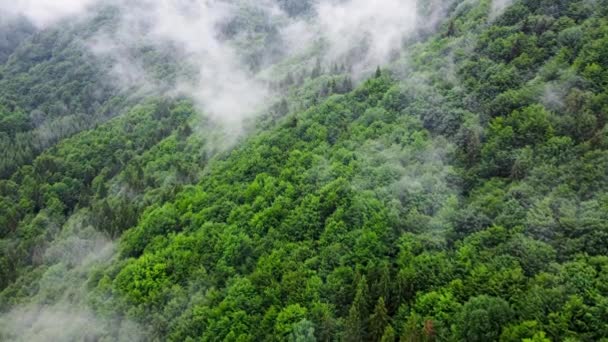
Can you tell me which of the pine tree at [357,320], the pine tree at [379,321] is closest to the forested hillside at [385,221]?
the pine tree at [379,321]

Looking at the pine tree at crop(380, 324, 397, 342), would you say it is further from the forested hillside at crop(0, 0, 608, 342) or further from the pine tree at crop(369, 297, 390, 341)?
the pine tree at crop(369, 297, 390, 341)

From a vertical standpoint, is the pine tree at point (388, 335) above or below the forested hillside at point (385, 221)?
below

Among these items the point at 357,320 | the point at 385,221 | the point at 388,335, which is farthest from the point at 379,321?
the point at 385,221

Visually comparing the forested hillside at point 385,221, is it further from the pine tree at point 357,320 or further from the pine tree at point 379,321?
the pine tree at point 357,320

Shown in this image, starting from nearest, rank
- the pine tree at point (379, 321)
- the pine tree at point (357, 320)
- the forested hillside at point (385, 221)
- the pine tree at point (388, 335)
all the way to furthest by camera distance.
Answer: the pine tree at point (388, 335), the pine tree at point (379, 321), the forested hillside at point (385, 221), the pine tree at point (357, 320)

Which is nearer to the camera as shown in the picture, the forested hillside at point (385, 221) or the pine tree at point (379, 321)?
the pine tree at point (379, 321)

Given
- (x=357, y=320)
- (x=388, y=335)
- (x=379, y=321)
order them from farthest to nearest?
(x=357, y=320) < (x=379, y=321) < (x=388, y=335)

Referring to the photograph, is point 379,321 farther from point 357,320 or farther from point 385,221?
point 385,221

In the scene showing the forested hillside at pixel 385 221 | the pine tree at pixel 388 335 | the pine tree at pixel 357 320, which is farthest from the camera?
the pine tree at pixel 357 320

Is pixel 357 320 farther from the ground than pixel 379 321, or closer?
farther from the ground

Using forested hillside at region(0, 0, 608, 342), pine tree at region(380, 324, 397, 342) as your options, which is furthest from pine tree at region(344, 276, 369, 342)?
pine tree at region(380, 324, 397, 342)
